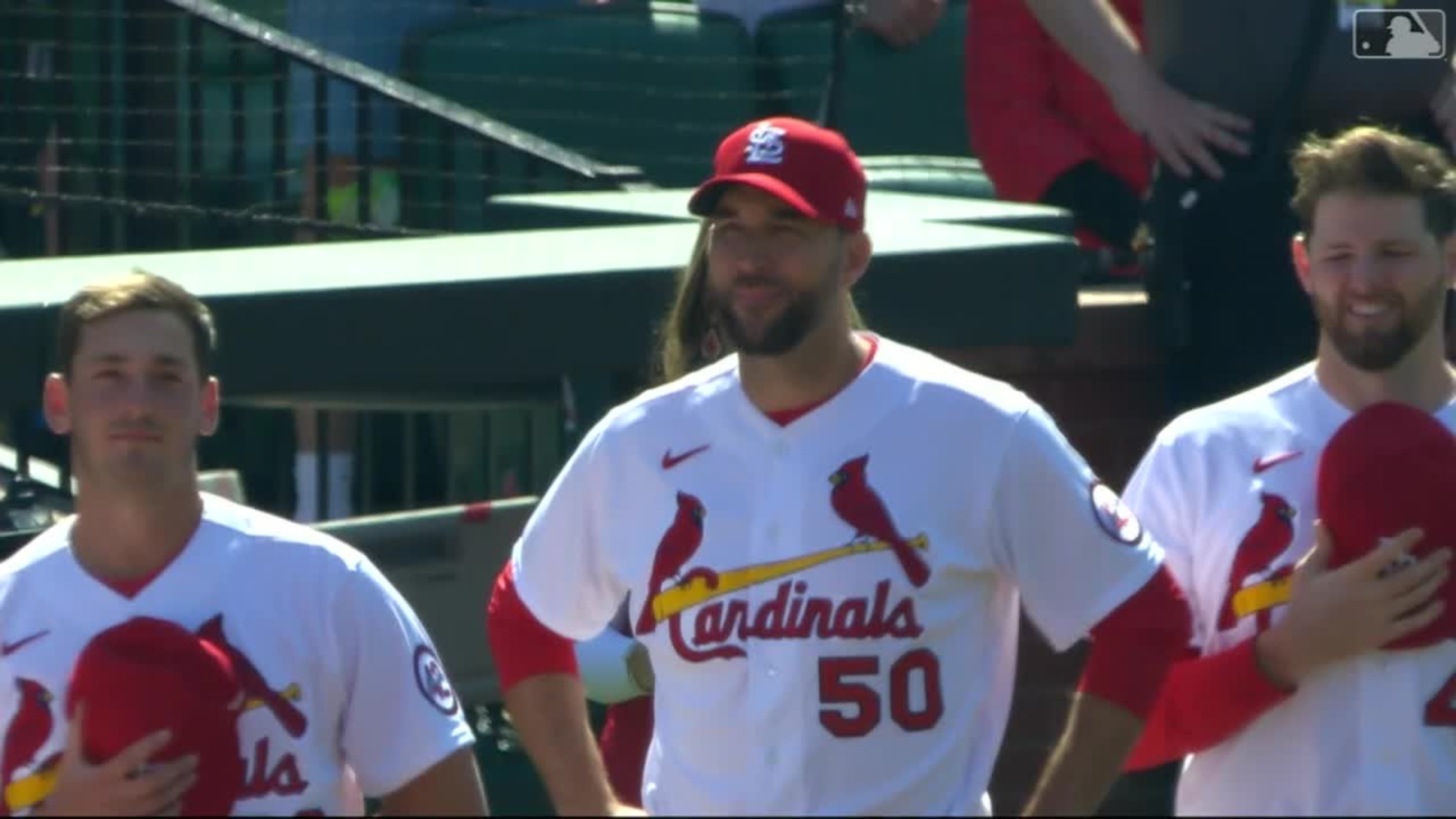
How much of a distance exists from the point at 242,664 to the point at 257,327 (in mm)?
1347

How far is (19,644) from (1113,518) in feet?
4.54

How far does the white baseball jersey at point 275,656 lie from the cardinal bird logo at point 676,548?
30cm

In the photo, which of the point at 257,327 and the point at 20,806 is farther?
the point at 257,327

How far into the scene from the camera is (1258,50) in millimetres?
5520

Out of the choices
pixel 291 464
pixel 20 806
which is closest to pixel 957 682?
pixel 20 806

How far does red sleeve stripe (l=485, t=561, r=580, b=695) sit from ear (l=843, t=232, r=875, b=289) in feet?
2.01

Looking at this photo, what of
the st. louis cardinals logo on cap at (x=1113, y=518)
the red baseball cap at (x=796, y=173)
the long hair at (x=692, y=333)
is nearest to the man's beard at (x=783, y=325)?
the red baseball cap at (x=796, y=173)

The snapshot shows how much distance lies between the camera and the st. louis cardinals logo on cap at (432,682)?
356 centimetres

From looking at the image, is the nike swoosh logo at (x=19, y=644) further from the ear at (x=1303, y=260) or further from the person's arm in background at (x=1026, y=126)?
the person's arm in background at (x=1026, y=126)

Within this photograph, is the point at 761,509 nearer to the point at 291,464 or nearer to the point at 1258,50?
the point at 1258,50

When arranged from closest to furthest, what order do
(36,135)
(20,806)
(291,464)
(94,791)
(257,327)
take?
(94,791)
(20,806)
(257,327)
(291,464)
(36,135)

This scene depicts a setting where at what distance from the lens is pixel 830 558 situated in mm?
3541

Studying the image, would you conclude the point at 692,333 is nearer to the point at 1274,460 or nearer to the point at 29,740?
the point at 1274,460

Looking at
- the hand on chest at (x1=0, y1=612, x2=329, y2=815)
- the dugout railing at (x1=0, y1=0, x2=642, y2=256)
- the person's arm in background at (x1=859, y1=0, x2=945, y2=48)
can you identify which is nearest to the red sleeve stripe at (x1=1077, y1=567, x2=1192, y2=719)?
the hand on chest at (x1=0, y1=612, x2=329, y2=815)
